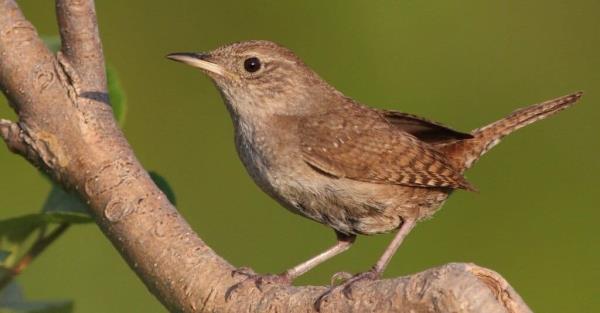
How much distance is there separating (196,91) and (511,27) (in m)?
1.39

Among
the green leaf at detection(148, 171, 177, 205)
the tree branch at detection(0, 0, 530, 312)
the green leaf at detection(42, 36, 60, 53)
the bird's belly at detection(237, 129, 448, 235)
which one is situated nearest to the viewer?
the tree branch at detection(0, 0, 530, 312)

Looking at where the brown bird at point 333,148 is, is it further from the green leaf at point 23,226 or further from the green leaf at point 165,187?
the green leaf at point 23,226

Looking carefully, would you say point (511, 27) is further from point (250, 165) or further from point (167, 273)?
point (167, 273)

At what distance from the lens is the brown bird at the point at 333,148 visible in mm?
3273

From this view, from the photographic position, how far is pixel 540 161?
15.2 feet

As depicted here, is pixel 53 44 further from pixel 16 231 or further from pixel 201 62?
pixel 16 231

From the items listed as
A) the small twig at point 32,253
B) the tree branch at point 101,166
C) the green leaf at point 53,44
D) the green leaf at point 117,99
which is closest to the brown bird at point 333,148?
the green leaf at point 117,99

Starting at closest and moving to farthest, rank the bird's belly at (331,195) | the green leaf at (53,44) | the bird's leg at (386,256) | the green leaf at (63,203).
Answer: the green leaf at (63,203) → the bird's leg at (386,256) → the green leaf at (53,44) → the bird's belly at (331,195)

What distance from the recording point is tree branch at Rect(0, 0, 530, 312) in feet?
8.14

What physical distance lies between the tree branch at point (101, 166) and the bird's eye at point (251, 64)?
2.63 feet

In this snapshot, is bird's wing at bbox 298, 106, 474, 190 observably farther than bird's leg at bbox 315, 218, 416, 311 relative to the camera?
Yes

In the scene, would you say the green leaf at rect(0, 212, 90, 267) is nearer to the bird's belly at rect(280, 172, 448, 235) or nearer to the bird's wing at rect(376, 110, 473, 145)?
the bird's belly at rect(280, 172, 448, 235)

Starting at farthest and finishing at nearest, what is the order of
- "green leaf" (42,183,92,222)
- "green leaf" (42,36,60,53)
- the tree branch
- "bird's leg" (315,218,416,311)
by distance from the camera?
1. "green leaf" (42,36,60,53)
2. "bird's leg" (315,218,416,311)
3. "green leaf" (42,183,92,222)
4. the tree branch

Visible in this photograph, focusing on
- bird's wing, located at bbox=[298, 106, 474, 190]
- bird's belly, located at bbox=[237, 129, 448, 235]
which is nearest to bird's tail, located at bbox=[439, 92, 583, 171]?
bird's wing, located at bbox=[298, 106, 474, 190]
